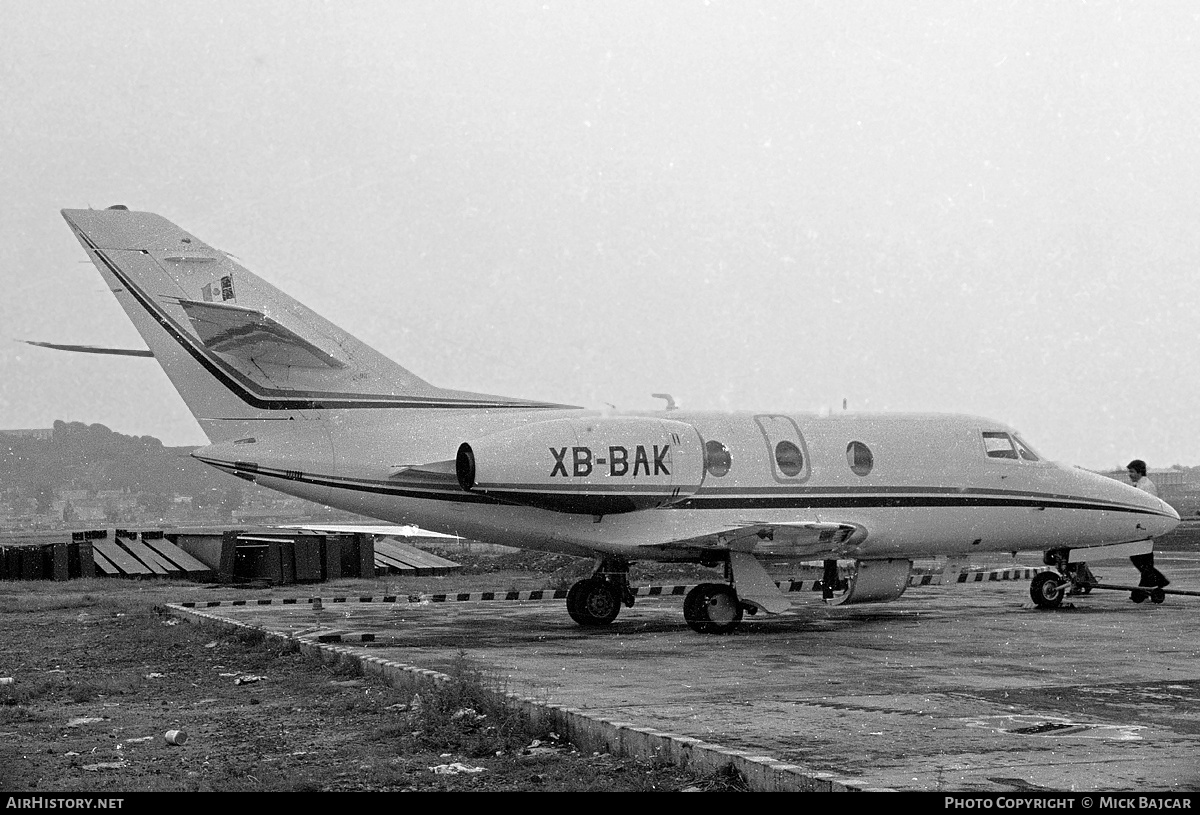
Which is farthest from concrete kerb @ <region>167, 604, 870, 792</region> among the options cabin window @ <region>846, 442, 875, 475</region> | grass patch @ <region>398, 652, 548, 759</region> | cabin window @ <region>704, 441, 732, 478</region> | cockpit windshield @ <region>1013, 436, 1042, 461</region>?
cockpit windshield @ <region>1013, 436, 1042, 461</region>

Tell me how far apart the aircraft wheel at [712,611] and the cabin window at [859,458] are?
2.79 m

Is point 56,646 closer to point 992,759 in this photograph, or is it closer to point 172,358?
point 172,358

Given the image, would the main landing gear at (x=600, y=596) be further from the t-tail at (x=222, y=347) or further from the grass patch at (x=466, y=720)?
the grass patch at (x=466, y=720)

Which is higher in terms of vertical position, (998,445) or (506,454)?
(998,445)

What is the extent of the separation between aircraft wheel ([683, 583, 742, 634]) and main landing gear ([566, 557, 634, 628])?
1.55 meters

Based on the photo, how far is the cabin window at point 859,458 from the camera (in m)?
18.0

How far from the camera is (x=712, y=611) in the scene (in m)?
16.5

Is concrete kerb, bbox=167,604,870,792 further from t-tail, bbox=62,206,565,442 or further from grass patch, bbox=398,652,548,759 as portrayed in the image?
t-tail, bbox=62,206,565,442

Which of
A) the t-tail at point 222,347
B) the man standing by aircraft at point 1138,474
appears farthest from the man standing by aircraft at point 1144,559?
the t-tail at point 222,347

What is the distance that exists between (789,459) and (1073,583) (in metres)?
5.93

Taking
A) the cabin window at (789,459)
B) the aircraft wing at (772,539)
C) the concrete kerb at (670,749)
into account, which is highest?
the cabin window at (789,459)

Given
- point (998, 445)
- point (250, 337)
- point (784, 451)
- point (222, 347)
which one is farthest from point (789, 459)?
point (222, 347)

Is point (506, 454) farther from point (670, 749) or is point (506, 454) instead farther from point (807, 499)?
point (670, 749)
